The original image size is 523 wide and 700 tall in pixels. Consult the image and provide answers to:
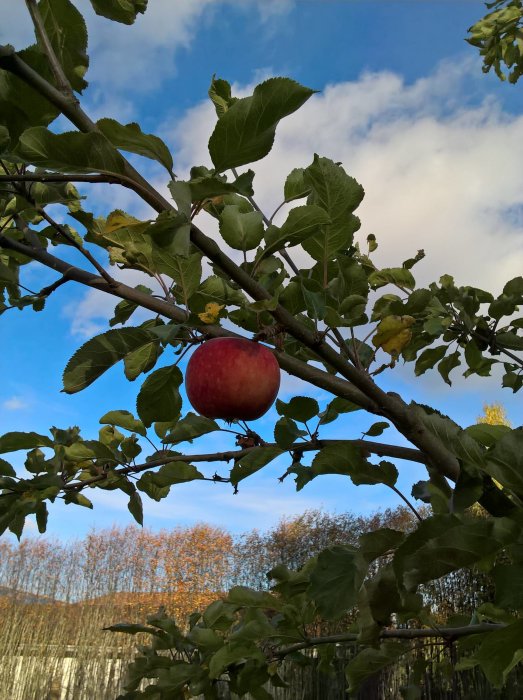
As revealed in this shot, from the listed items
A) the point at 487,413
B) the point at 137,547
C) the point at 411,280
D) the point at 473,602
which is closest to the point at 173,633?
the point at 411,280

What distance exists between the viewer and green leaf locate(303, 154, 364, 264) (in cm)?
95

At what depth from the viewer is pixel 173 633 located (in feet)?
6.65

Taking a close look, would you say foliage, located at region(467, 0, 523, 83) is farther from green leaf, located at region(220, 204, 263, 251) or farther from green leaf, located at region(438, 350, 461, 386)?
green leaf, located at region(220, 204, 263, 251)

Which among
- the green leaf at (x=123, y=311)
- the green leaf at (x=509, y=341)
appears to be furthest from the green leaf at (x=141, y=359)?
the green leaf at (x=509, y=341)

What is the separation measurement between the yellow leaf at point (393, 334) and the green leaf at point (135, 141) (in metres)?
0.52

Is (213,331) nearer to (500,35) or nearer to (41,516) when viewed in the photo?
(41,516)

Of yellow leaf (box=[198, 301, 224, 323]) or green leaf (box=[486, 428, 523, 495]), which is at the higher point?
yellow leaf (box=[198, 301, 224, 323])

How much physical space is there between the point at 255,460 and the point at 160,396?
0.24 metres

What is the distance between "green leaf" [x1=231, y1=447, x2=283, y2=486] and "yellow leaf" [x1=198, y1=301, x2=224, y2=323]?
32cm

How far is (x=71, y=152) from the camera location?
0.71 m

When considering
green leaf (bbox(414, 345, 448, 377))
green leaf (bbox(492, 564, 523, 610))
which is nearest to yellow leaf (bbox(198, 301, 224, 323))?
green leaf (bbox(492, 564, 523, 610))

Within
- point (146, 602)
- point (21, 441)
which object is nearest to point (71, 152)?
point (21, 441)

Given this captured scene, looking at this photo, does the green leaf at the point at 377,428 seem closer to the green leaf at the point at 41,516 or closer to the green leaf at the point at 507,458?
the green leaf at the point at 507,458

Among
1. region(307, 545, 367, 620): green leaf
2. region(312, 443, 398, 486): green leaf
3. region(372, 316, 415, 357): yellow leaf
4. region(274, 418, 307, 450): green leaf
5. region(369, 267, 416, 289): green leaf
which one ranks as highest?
region(369, 267, 416, 289): green leaf
